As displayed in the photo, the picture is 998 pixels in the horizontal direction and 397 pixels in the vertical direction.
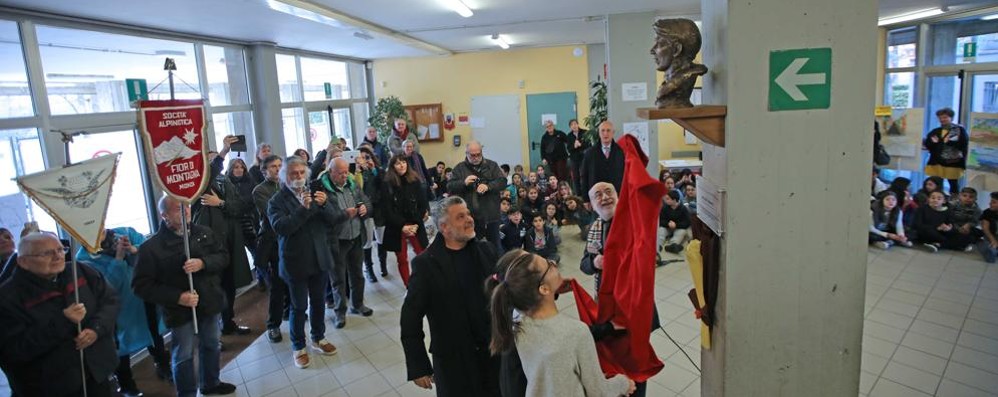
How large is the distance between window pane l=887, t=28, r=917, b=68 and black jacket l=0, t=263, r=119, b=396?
10.4m

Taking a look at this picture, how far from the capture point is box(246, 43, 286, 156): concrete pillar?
7.25m

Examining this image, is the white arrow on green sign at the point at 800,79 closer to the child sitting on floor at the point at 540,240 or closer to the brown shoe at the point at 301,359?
the brown shoe at the point at 301,359

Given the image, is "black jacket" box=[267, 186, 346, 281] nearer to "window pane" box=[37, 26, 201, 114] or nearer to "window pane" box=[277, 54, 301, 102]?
"window pane" box=[37, 26, 201, 114]

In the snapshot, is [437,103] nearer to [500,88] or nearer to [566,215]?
[500,88]

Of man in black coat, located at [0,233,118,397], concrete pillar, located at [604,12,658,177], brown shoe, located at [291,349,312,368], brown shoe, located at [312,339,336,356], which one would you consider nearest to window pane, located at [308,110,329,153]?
concrete pillar, located at [604,12,658,177]

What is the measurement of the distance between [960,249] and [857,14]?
6.09 m

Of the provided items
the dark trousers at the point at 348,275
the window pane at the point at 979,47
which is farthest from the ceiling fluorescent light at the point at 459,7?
the window pane at the point at 979,47

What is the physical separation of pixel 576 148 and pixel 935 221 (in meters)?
4.56

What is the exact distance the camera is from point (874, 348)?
392 centimetres

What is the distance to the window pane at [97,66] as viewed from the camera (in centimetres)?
462

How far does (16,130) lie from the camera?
13.9 ft

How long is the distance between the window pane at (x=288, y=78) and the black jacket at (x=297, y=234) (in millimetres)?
4683

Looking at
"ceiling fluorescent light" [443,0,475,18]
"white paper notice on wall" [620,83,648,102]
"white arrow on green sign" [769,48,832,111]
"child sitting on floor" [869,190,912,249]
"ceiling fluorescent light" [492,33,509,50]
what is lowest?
"child sitting on floor" [869,190,912,249]

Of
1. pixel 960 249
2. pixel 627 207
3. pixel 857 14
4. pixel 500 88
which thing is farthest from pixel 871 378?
pixel 500 88
